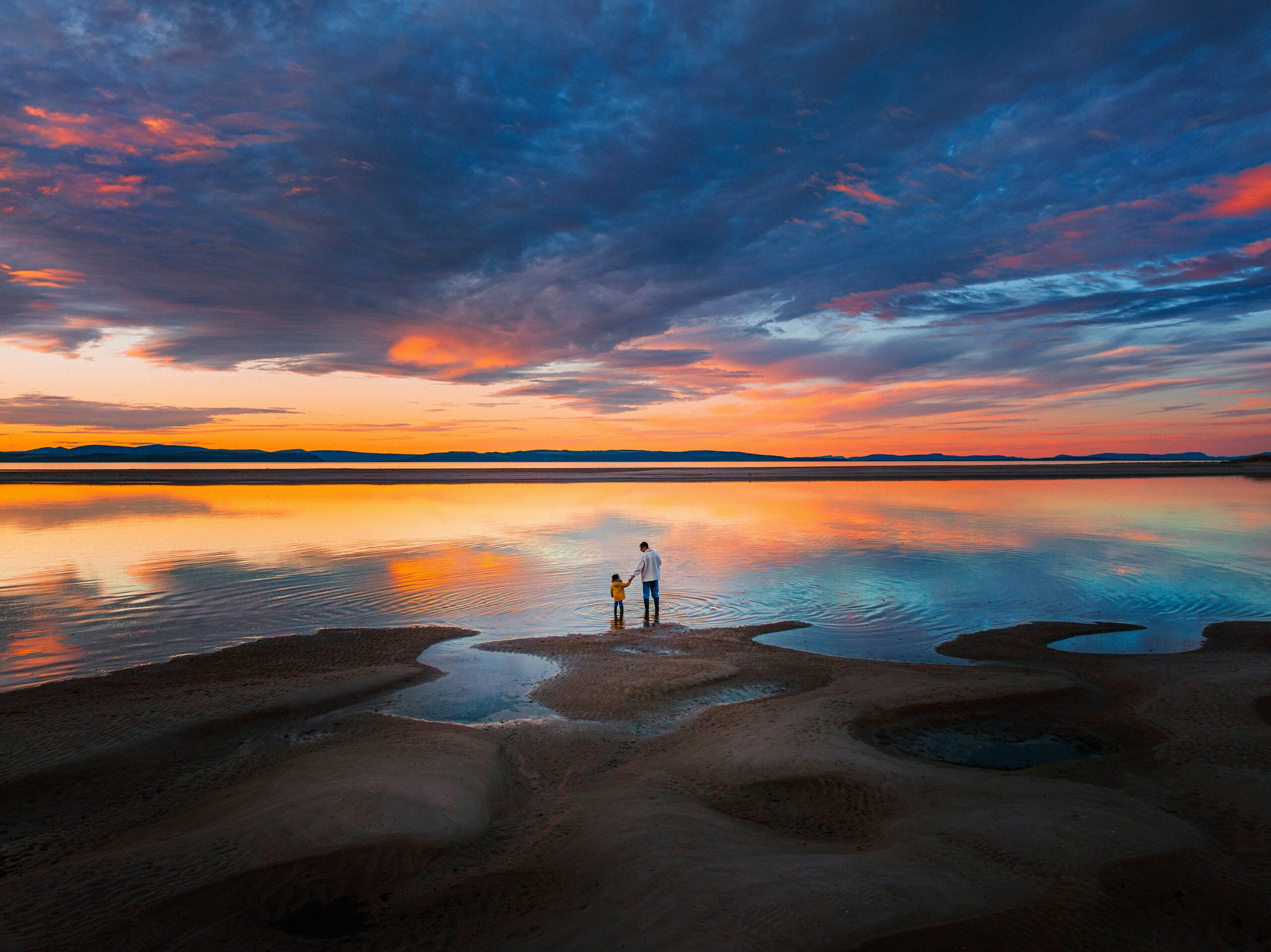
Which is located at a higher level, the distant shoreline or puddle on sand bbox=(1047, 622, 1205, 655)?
the distant shoreline

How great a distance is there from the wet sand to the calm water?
3.49 m

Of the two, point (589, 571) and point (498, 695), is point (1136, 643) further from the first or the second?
point (589, 571)

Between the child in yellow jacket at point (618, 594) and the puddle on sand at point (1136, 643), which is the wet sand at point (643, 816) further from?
the child in yellow jacket at point (618, 594)

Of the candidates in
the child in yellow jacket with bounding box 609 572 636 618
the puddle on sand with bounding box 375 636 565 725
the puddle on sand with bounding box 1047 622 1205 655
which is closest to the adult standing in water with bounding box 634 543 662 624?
the child in yellow jacket with bounding box 609 572 636 618

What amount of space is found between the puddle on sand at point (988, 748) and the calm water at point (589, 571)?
16.6 ft

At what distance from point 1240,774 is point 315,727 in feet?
46.1

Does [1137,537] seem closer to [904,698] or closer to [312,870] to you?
[904,698]

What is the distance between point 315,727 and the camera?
1098cm

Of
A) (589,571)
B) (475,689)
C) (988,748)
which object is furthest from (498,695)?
(589,571)

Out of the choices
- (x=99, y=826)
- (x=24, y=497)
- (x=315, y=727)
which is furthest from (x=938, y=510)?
(x=24, y=497)

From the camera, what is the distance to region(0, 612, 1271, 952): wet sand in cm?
592

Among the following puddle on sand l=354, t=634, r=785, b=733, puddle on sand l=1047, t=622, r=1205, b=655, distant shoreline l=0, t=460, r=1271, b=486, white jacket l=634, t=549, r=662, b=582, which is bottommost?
puddle on sand l=1047, t=622, r=1205, b=655

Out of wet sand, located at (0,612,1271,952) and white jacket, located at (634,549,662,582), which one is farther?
white jacket, located at (634,549,662,582)

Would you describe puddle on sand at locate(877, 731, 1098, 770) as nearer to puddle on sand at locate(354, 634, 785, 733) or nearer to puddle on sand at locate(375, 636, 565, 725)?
puddle on sand at locate(354, 634, 785, 733)
